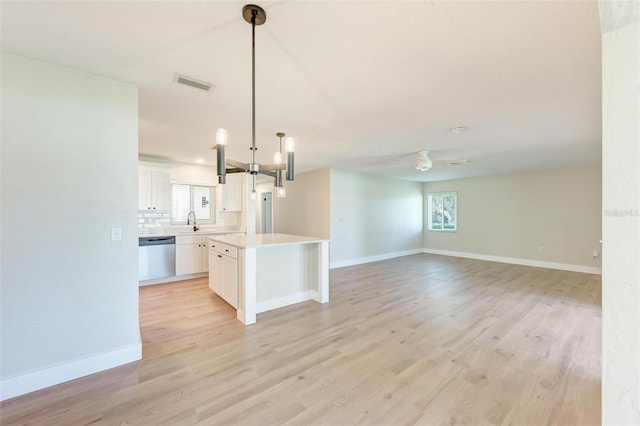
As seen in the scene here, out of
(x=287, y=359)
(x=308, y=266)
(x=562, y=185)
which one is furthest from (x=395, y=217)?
(x=287, y=359)

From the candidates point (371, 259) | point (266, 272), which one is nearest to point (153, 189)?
point (266, 272)

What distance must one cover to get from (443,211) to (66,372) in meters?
8.73

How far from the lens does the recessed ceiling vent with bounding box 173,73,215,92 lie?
221 centimetres

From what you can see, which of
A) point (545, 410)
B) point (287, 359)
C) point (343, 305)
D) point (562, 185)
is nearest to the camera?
point (545, 410)

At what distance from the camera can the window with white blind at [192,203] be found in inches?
224

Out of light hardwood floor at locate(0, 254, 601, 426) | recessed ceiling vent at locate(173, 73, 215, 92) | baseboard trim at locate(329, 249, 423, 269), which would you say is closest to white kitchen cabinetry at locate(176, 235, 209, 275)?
light hardwood floor at locate(0, 254, 601, 426)

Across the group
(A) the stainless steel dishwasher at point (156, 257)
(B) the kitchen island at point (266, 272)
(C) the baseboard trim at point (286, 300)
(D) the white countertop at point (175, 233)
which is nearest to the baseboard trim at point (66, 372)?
(B) the kitchen island at point (266, 272)

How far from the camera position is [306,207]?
6.93 m

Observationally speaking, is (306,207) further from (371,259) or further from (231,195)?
(371,259)

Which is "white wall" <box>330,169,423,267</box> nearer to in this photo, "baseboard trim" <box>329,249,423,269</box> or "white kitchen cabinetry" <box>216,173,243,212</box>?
"baseboard trim" <box>329,249,423,269</box>
